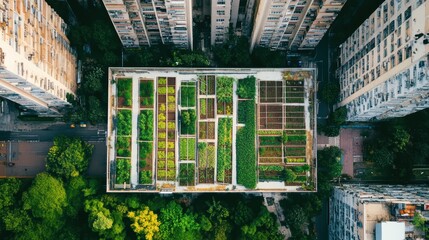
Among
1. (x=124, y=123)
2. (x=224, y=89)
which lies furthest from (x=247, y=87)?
(x=124, y=123)

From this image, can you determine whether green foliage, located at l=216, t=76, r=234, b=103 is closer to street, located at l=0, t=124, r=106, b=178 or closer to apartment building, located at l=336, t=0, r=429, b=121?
apartment building, located at l=336, t=0, r=429, b=121

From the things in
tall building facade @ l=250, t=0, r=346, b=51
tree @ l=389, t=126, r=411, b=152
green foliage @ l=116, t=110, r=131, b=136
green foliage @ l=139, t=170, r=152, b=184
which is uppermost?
tall building facade @ l=250, t=0, r=346, b=51

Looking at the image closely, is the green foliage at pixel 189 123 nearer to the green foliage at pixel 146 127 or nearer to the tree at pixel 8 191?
the green foliage at pixel 146 127

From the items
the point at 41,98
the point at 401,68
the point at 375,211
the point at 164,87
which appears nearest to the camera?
the point at 401,68

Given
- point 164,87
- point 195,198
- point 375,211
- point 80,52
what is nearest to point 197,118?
point 164,87

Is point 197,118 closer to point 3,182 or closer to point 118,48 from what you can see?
point 118,48

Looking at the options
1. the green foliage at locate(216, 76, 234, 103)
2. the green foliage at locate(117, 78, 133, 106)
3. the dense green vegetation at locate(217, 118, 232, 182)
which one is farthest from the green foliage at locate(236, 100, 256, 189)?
the green foliage at locate(117, 78, 133, 106)
